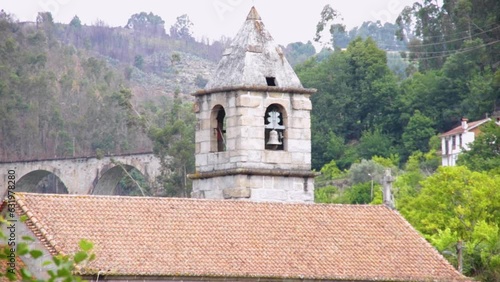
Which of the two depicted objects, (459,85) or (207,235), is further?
(459,85)

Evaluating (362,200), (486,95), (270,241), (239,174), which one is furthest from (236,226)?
(486,95)

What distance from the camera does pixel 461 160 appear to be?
88812mm

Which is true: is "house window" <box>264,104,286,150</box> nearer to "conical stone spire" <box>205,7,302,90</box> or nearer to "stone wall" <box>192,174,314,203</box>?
"conical stone spire" <box>205,7,302,90</box>

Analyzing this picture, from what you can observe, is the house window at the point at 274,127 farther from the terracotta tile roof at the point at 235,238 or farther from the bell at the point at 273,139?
the terracotta tile roof at the point at 235,238

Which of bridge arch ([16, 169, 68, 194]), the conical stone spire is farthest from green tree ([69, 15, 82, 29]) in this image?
the conical stone spire

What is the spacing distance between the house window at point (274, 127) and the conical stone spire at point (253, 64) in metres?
0.55

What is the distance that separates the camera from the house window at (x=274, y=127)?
41000mm

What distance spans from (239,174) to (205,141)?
1696mm

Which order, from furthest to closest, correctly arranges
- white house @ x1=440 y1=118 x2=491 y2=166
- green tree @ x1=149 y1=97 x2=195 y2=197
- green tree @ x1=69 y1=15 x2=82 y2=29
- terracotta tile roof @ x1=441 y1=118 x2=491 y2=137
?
1. green tree @ x1=69 y1=15 x2=82 y2=29
2. terracotta tile roof @ x1=441 y1=118 x2=491 y2=137
3. white house @ x1=440 y1=118 x2=491 y2=166
4. green tree @ x1=149 y1=97 x2=195 y2=197

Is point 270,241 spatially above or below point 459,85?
below

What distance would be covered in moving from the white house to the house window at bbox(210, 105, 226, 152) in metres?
61.2

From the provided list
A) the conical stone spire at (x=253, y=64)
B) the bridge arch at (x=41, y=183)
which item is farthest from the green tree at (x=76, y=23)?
the conical stone spire at (x=253, y=64)

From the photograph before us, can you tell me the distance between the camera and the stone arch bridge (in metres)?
106

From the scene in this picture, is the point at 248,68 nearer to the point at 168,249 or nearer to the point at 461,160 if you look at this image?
the point at 168,249
